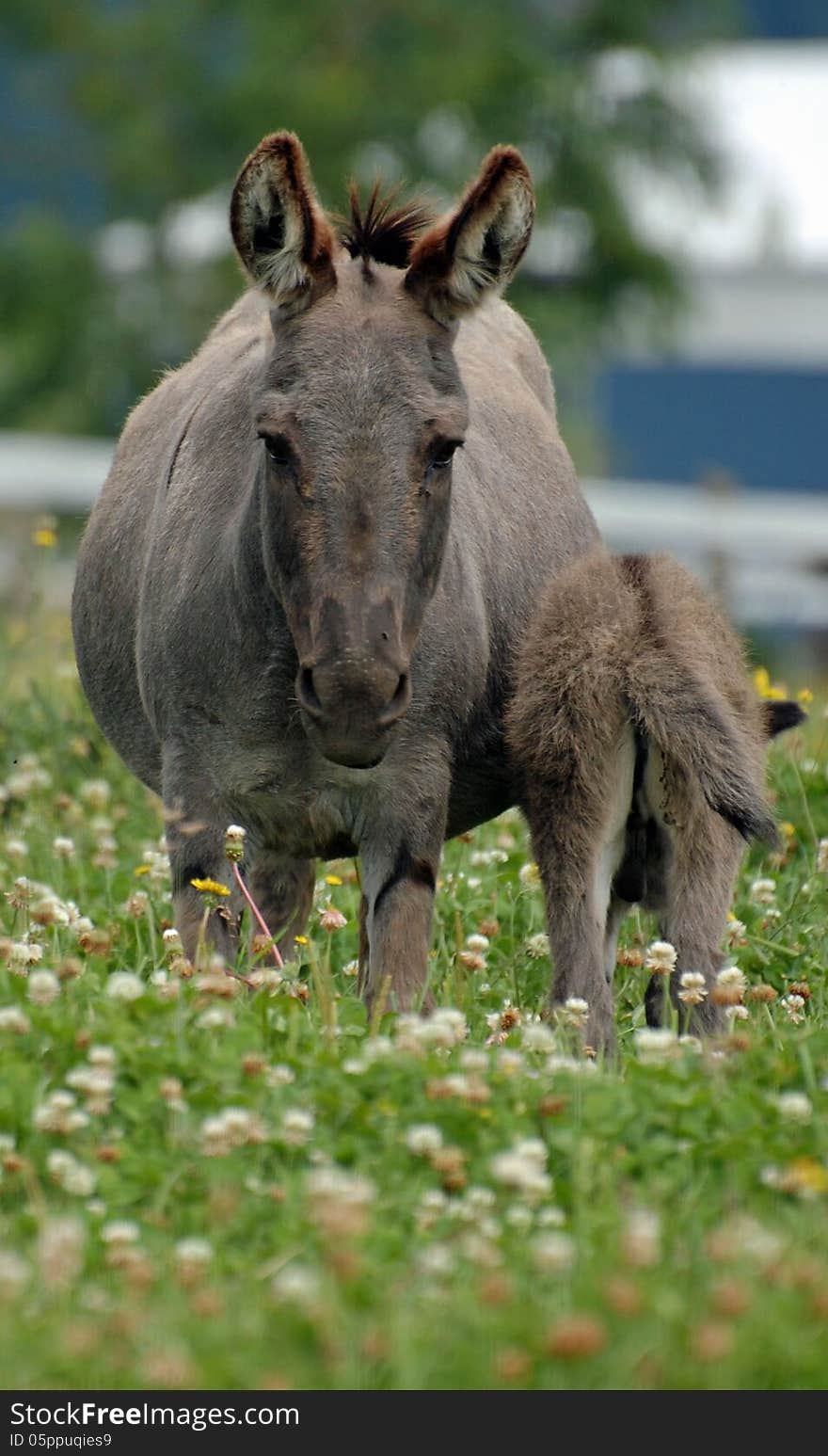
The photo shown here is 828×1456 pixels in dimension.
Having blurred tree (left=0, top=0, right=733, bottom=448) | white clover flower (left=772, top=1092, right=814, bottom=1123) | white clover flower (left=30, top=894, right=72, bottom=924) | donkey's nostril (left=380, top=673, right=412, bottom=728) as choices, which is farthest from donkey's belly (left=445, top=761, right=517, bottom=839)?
blurred tree (left=0, top=0, right=733, bottom=448)

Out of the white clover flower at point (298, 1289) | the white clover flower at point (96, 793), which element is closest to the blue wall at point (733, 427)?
the white clover flower at point (96, 793)

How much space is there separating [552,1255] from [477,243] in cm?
295

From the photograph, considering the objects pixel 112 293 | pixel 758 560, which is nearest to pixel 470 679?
pixel 758 560

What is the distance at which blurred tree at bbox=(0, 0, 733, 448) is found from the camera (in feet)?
74.0

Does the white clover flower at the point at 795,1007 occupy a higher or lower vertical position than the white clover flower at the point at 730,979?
lower

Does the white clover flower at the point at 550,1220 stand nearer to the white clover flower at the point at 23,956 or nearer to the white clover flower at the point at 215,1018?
the white clover flower at the point at 215,1018

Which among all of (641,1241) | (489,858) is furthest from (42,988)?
(489,858)

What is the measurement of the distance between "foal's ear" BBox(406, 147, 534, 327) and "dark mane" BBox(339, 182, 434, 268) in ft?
1.01

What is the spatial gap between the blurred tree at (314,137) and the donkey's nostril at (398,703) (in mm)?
17314

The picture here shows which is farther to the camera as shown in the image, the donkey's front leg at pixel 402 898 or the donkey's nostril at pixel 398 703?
the donkey's front leg at pixel 402 898

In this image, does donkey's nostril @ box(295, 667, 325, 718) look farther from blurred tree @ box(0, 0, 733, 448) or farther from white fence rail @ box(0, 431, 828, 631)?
blurred tree @ box(0, 0, 733, 448)

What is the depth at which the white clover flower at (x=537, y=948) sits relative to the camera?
21.8ft

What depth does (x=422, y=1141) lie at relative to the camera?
429cm

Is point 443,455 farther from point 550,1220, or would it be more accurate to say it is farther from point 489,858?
point 489,858
